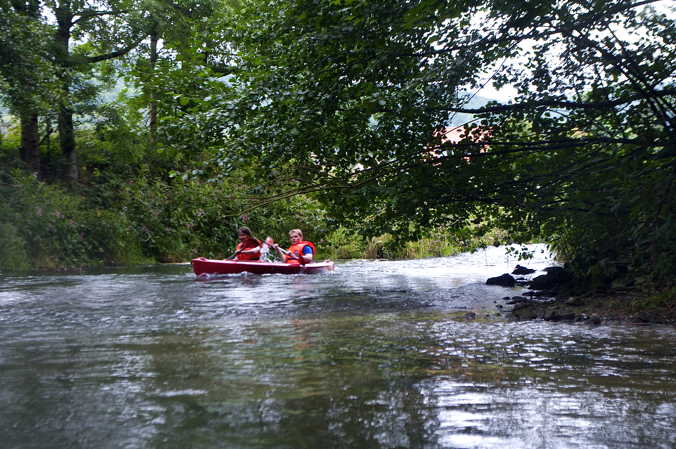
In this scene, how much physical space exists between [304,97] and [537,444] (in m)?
4.94

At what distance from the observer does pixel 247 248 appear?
1484 cm

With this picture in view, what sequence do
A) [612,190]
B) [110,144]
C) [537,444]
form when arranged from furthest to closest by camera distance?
[110,144] → [612,190] → [537,444]

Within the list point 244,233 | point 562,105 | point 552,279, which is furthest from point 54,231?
point 562,105

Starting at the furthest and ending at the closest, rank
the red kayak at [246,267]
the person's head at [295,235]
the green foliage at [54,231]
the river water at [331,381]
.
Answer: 1. the green foliage at [54,231]
2. the person's head at [295,235]
3. the red kayak at [246,267]
4. the river water at [331,381]

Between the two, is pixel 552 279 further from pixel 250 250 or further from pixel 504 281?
pixel 250 250

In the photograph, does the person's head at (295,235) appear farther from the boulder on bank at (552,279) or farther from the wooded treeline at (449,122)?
the boulder on bank at (552,279)

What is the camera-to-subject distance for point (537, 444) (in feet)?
7.84

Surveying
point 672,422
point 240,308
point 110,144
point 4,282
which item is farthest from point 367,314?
point 110,144

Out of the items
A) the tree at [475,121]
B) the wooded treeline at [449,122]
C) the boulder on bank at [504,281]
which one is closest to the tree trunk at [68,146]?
the wooded treeline at [449,122]

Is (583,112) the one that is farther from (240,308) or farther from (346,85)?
(240,308)

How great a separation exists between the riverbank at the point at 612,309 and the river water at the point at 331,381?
1.05 feet

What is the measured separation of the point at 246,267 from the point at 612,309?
8249 millimetres

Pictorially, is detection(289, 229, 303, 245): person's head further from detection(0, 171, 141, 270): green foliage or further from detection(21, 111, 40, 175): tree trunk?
detection(21, 111, 40, 175): tree trunk

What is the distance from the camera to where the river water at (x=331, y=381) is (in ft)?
8.30
